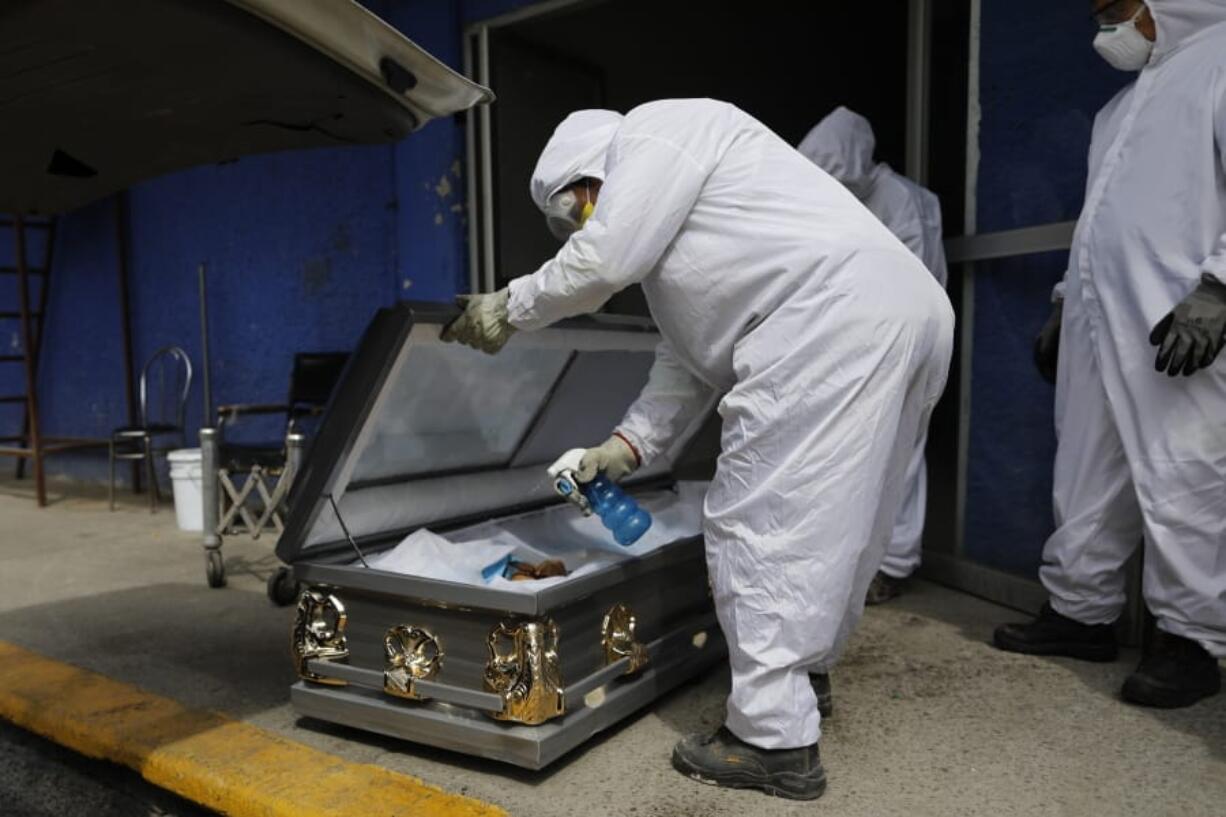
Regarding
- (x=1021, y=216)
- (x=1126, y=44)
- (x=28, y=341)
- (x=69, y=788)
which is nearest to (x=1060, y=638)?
(x=1021, y=216)

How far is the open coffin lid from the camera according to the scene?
2.17 metres

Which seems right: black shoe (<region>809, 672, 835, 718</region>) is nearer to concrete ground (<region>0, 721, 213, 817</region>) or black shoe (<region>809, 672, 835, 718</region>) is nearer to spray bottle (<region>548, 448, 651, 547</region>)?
spray bottle (<region>548, 448, 651, 547</region>)

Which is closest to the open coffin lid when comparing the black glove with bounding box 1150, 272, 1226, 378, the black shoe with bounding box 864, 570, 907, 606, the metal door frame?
the black shoe with bounding box 864, 570, 907, 606

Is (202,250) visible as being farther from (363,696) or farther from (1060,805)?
(1060,805)

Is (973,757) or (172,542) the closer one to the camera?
(973,757)

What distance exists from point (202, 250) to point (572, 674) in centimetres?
504

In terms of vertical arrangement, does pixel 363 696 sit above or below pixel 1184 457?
below

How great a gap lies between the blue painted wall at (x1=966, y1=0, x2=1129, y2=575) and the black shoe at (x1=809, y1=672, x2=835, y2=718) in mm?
1269

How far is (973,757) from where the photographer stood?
7.18ft

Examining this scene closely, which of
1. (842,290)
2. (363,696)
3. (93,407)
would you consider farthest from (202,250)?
(842,290)

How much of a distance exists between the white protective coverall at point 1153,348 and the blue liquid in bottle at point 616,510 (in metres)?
1.29

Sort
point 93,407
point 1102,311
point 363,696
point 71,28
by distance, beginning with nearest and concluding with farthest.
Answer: point 71,28 → point 363,696 → point 1102,311 → point 93,407

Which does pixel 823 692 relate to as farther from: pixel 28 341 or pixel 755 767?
pixel 28 341

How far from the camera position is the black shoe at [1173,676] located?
245cm
